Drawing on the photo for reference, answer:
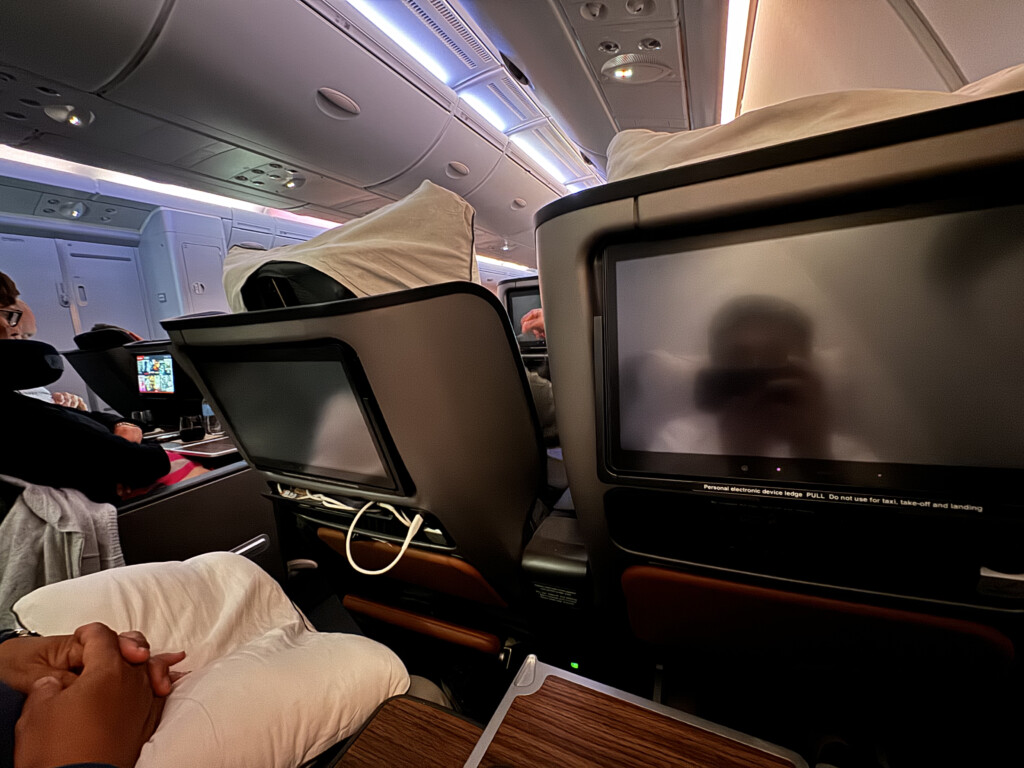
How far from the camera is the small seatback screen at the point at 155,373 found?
3.01m

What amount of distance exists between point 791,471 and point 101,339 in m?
4.48

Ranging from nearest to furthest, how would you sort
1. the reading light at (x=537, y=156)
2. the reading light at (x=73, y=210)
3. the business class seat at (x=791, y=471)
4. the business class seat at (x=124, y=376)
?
1. the business class seat at (x=791, y=471)
2. the business class seat at (x=124, y=376)
3. the reading light at (x=73, y=210)
4. the reading light at (x=537, y=156)

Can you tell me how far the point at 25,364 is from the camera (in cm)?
139

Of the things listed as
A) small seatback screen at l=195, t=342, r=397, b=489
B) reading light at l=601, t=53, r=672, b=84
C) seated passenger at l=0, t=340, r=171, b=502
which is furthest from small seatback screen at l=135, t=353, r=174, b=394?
reading light at l=601, t=53, r=672, b=84

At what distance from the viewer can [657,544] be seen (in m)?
0.76

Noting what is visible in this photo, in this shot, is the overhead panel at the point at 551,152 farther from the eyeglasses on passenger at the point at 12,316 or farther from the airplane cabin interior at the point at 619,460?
the eyeglasses on passenger at the point at 12,316

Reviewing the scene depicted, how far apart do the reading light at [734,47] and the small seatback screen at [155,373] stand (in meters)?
3.98

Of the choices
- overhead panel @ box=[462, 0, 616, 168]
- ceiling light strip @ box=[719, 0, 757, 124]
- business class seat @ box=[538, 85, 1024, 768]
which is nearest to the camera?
business class seat @ box=[538, 85, 1024, 768]

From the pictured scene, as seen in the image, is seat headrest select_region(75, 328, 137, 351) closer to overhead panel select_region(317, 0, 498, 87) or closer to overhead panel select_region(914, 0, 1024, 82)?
overhead panel select_region(317, 0, 498, 87)

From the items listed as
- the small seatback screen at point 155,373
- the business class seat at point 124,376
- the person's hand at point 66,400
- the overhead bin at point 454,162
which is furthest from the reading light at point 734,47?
the person's hand at point 66,400

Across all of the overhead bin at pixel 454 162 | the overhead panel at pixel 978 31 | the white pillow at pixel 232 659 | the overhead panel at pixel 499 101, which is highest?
the overhead panel at pixel 499 101

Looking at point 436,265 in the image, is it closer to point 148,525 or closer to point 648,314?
point 648,314

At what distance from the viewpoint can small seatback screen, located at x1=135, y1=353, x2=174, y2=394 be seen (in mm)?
3009

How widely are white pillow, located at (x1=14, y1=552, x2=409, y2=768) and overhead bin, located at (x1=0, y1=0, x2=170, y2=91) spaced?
201cm
